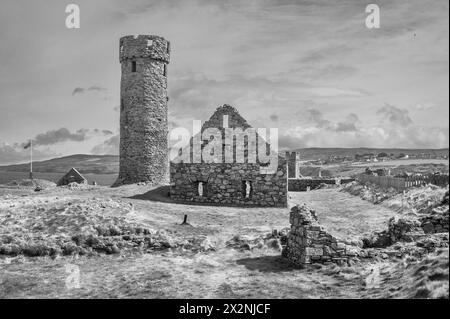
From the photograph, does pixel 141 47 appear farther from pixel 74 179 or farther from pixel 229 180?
pixel 74 179

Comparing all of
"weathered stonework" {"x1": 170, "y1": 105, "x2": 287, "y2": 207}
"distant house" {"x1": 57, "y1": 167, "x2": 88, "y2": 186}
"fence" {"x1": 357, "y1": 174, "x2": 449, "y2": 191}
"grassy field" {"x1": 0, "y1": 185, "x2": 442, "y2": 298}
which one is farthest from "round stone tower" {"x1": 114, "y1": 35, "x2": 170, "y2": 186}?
"fence" {"x1": 357, "y1": 174, "x2": 449, "y2": 191}

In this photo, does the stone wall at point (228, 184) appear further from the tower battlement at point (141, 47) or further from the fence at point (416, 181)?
the tower battlement at point (141, 47)

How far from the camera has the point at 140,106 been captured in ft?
97.9

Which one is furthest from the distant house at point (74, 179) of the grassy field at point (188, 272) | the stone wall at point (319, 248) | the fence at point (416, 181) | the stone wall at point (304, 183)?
the stone wall at point (319, 248)

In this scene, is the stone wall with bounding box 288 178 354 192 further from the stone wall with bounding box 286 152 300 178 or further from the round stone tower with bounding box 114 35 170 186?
the round stone tower with bounding box 114 35 170 186

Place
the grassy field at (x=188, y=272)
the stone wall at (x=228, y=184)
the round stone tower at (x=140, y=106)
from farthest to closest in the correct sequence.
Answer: the round stone tower at (x=140, y=106) → the stone wall at (x=228, y=184) → the grassy field at (x=188, y=272)

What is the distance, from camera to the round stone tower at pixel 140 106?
29.8 meters

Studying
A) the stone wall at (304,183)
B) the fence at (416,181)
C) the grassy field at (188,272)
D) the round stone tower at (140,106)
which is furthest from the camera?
the stone wall at (304,183)

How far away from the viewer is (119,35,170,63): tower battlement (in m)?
29.7

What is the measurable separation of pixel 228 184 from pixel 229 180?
24cm

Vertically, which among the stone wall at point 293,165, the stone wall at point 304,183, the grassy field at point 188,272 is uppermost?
the stone wall at point 293,165

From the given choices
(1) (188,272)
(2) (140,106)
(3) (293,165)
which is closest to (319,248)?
(1) (188,272)

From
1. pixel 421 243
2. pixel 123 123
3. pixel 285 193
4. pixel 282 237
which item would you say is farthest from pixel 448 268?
pixel 123 123

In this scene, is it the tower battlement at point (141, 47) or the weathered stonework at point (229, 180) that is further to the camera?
the tower battlement at point (141, 47)
